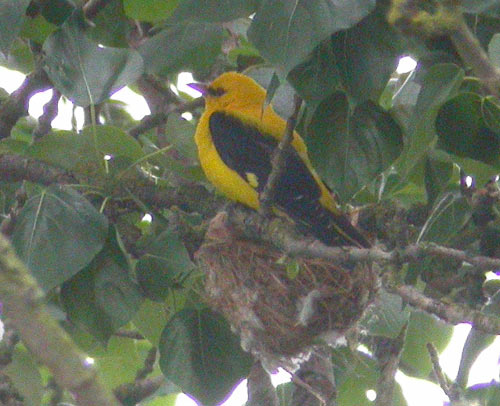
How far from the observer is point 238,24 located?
4.10 metres

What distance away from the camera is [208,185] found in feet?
13.0

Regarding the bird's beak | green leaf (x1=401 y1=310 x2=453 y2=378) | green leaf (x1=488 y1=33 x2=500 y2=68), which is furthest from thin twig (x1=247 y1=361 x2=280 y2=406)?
green leaf (x1=488 y1=33 x2=500 y2=68)

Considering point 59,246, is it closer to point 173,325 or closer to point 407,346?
point 173,325

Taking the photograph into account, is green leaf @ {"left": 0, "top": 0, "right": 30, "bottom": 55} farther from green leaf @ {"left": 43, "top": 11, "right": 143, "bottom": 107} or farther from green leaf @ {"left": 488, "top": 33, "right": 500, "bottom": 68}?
green leaf @ {"left": 488, "top": 33, "right": 500, "bottom": 68}

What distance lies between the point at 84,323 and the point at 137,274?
25 cm

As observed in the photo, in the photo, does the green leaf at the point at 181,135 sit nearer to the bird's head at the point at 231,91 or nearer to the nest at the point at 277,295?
the nest at the point at 277,295

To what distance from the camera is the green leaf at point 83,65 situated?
2980mm

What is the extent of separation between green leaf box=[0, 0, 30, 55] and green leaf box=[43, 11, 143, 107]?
0.29 m

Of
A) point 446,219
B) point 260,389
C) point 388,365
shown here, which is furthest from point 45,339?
point 260,389

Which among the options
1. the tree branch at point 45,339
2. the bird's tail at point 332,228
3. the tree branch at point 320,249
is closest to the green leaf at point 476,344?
the tree branch at point 320,249

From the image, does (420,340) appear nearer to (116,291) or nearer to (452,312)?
(116,291)

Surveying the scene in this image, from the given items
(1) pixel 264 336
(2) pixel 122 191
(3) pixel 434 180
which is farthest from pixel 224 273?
(3) pixel 434 180

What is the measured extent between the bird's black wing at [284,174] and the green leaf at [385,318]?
272mm

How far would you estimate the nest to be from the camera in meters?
3.45
